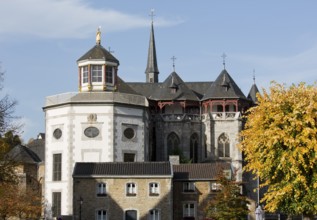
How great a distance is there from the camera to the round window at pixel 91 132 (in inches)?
2580

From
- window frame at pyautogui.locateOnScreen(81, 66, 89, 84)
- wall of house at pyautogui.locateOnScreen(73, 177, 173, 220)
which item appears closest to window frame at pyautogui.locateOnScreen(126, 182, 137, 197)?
wall of house at pyautogui.locateOnScreen(73, 177, 173, 220)

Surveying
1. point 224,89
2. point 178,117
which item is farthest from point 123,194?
point 224,89

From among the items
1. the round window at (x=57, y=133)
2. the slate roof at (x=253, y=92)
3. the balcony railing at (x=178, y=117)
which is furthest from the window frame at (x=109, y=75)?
the slate roof at (x=253, y=92)

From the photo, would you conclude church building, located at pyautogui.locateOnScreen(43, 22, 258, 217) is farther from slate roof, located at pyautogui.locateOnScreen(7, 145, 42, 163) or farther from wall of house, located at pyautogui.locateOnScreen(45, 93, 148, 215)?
slate roof, located at pyautogui.locateOnScreen(7, 145, 42, 163)

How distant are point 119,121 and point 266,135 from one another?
2682 cm

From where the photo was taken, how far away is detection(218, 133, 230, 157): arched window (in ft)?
245

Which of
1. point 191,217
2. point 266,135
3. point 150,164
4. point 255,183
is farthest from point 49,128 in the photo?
point 266,135

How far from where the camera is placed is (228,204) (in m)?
53.0

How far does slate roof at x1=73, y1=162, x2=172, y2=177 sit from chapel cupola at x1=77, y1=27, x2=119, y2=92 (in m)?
11.6

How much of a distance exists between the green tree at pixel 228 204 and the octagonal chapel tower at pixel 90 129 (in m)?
13.5

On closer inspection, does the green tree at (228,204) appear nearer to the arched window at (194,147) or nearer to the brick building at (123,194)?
the brick building at (123,194)

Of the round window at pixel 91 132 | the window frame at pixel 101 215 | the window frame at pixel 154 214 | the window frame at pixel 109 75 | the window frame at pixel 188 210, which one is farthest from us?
the window frame at pixel 109 75

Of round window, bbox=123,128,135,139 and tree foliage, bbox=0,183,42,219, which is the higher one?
round window, bbox=123,128,135,139

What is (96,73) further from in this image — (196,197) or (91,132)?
(196,197)
